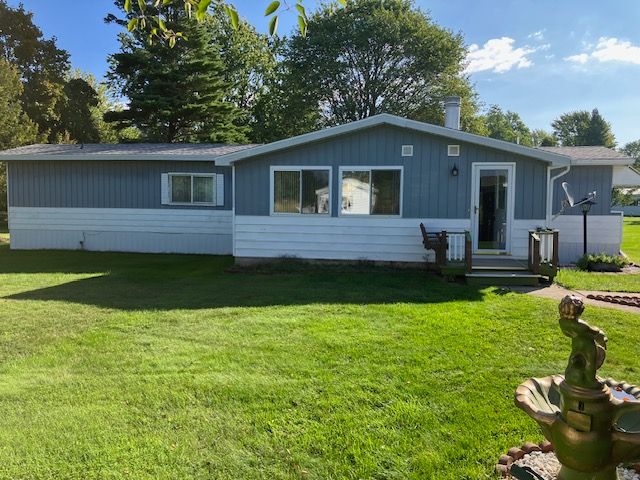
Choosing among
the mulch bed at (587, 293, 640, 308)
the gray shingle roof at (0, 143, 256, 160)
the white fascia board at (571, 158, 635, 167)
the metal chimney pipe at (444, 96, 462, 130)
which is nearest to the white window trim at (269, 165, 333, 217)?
the gray shingle roof at (0, 143, 256, 160)

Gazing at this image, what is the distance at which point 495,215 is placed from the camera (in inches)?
379

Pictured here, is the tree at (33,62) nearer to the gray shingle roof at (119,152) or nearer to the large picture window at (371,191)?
the gray shingle roof at (119,152)

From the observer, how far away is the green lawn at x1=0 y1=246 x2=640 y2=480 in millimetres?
2775

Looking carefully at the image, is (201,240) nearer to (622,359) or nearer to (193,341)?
(193,341)

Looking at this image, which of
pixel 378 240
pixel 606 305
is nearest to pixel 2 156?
pixel 378 240

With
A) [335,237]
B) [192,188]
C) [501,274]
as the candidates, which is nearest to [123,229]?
[192,188]

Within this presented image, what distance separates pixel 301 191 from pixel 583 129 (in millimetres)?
59082

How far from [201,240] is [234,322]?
24.7 ft

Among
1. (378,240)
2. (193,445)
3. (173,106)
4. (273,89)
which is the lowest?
(193,445)

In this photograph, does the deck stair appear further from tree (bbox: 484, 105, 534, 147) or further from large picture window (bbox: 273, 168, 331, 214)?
tree (bbox: 484, 105, 534, 147)

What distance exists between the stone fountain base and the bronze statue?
2.12 ft

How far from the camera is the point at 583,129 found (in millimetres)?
57250

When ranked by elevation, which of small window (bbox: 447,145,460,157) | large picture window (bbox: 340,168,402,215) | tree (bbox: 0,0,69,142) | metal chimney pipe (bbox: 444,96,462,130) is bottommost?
large picture window (bbox: 340,168,402,215)

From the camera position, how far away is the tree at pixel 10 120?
63.7ft
